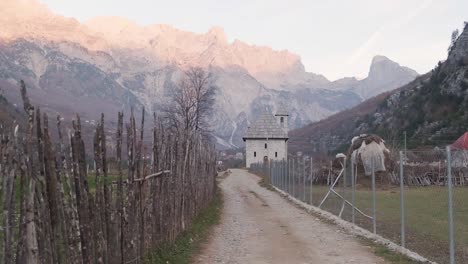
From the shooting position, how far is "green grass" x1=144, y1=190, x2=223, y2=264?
9695 millimetres

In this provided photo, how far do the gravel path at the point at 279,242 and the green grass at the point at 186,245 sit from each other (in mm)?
244

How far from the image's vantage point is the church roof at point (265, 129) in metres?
75.6

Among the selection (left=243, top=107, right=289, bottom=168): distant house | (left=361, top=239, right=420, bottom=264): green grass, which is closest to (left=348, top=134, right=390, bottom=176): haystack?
(left=361, top=239, right=420, bottom=264): green grass

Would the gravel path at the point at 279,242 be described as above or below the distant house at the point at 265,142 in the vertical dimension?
below

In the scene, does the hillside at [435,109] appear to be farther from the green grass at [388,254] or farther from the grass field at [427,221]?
the green grass at [388,254]

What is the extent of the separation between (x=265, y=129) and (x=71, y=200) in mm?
70573

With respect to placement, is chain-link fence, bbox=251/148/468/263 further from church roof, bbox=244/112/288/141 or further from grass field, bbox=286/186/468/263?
church roof, bbox=244/112/288/141

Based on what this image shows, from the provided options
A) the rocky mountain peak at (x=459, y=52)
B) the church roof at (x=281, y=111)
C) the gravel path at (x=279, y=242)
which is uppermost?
the rocky mountain peak at (x=459, y=52)

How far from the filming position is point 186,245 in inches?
459

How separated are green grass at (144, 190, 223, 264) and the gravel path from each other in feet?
0.80

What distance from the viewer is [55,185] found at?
214 inches

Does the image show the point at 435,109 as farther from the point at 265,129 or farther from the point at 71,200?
the point at 71,200

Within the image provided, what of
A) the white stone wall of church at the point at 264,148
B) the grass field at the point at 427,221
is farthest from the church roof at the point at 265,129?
the grass field at the point at 427,221

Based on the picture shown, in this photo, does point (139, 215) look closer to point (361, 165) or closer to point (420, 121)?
point (361, 165)
